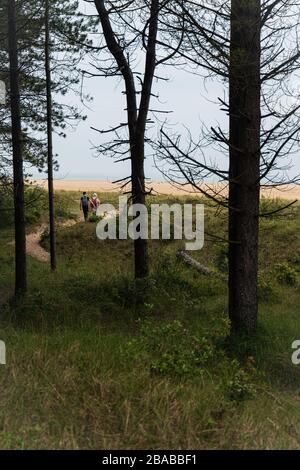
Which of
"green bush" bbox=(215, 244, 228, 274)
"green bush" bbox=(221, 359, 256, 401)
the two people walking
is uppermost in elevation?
the two people walking

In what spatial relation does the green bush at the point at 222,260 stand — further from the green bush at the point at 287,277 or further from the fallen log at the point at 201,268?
the green bush at the point at 287,277

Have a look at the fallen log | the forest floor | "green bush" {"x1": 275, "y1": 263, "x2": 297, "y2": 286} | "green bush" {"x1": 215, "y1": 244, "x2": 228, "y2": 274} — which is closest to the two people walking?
the fallen log

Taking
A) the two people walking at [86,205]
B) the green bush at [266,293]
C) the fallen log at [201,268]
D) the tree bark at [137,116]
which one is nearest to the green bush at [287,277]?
the fallen log at [201,268]

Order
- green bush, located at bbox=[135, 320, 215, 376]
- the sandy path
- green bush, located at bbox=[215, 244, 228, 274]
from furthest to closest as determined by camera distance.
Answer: the sandy path
green bush, located at bbox=[215, 244, 228, 274]
green bush, located at bbox=[135, 320, 215, 376]

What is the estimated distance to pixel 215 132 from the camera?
8.02 m

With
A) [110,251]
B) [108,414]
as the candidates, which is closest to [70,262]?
[110,251]

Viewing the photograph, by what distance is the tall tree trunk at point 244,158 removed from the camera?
7934 mm

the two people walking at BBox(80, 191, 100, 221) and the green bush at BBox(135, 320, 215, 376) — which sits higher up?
the two people walking at BBox(80, 191, 100, 221)

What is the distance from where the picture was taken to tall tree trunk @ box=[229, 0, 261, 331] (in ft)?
26.0

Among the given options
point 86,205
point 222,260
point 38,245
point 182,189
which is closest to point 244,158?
point 182,189

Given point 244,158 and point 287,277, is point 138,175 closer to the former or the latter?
point 287,277

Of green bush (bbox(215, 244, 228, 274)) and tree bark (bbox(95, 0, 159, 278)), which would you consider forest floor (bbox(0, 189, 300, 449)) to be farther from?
green bush (bbox(215, 244, 228, 274))

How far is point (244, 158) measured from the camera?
852 cm
